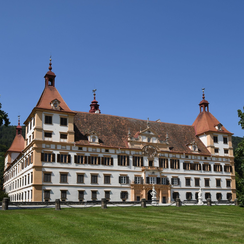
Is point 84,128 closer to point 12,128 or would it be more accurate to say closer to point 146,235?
point 146,235

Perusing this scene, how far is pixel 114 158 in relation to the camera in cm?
6084

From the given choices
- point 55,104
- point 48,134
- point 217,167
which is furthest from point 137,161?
point 217,167

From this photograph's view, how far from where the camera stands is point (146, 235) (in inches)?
782

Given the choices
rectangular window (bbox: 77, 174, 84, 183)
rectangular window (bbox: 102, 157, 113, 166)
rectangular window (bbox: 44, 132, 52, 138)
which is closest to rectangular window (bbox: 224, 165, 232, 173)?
rectangular window (bbox: 102, 157, 113, 166)

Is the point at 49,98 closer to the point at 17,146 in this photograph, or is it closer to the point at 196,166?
the point at 196,166

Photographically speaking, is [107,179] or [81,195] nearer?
[81,195]

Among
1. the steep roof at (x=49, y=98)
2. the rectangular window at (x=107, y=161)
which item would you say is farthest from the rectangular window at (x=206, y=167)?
the steep roof at (x=49, y=98)

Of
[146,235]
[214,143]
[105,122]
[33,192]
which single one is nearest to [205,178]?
[214,143]

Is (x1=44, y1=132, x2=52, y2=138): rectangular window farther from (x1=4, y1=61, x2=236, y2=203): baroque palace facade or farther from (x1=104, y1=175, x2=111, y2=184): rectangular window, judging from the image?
(x1=104, y1=175, x2=111, y2=184): rectangular window

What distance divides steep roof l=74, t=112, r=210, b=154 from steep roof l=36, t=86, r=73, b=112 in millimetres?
4478

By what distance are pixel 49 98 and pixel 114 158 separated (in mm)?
15684

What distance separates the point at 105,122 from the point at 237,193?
3319 cm

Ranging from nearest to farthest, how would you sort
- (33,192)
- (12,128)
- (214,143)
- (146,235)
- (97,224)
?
(146,235) < (97,224) < (33,192) < (214,143) < (12,128)

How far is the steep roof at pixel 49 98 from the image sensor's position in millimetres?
58219
